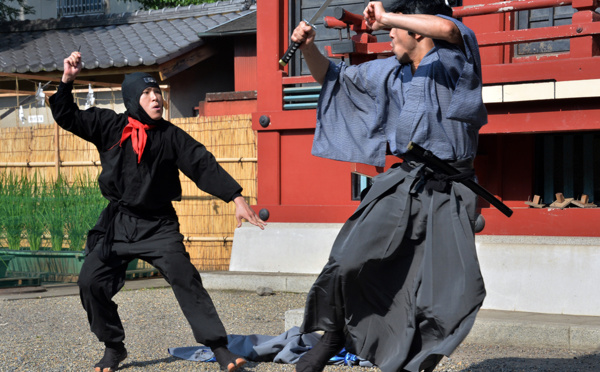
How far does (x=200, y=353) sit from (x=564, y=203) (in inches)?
139

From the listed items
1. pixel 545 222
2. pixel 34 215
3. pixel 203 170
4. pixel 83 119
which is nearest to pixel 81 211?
pixel 34 215

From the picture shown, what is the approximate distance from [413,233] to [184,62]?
1085 cm

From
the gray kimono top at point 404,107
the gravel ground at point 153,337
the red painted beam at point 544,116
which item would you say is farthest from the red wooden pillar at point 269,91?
the gray kimono top at point 404,107

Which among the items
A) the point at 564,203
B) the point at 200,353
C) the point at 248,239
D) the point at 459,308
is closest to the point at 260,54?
the point at 248,239

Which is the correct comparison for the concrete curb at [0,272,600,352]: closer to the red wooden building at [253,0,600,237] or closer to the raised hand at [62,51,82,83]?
the red wooden building at [253,0,600,237]

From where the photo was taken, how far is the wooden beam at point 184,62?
13516 millimetres

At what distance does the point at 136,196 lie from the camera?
4.57m

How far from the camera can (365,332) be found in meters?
3.51

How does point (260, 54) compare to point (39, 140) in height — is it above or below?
above

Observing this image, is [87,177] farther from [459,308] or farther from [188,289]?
[459,308]

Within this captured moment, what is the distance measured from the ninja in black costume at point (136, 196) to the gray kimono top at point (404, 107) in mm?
852

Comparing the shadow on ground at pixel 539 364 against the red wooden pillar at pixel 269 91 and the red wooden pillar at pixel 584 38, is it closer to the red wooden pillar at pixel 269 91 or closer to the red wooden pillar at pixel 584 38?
the red wooden pillar at pixel 584 38

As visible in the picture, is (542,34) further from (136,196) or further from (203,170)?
(136,196)

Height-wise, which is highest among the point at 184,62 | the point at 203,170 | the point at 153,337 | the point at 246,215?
the point at 184,62
